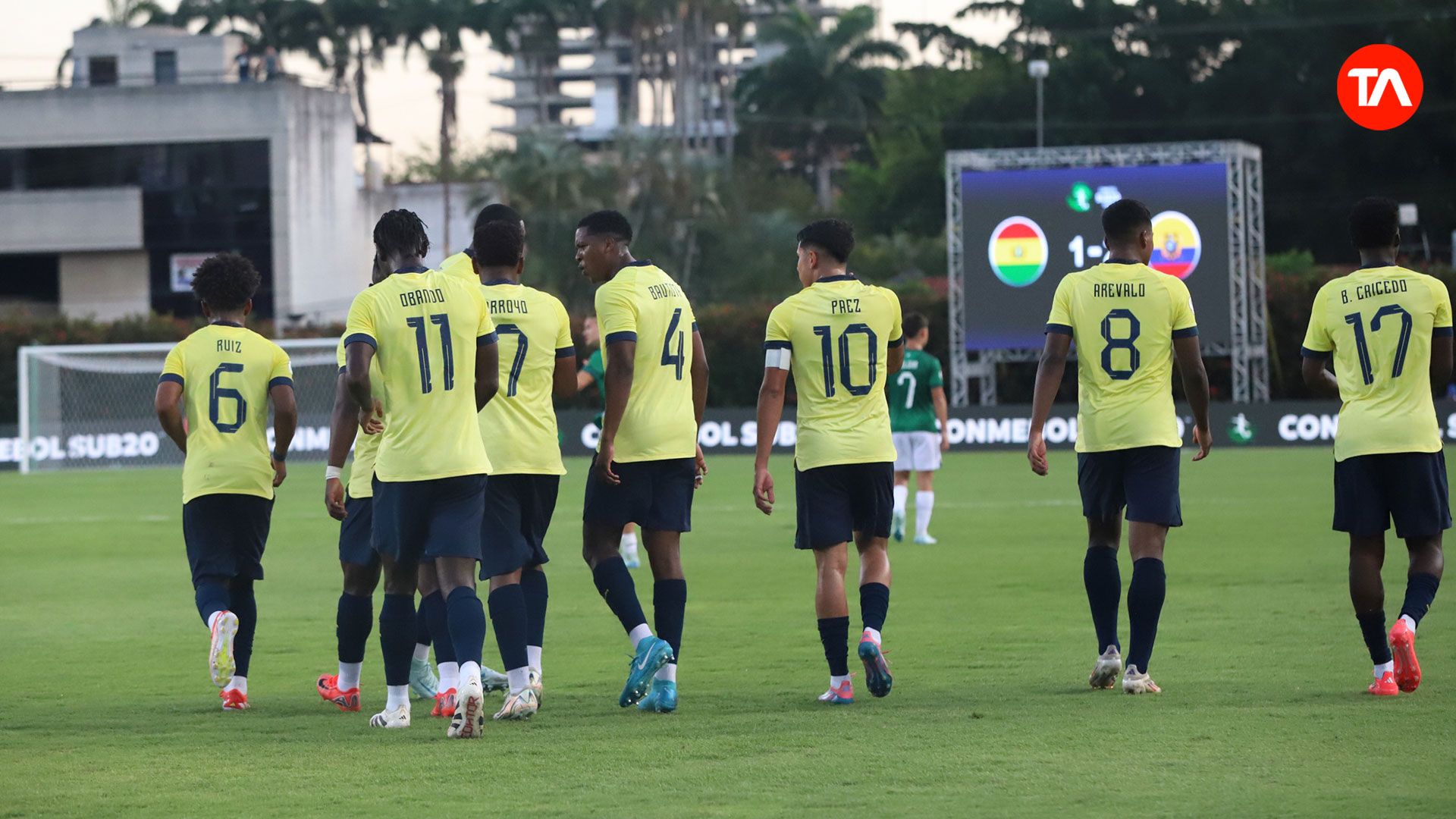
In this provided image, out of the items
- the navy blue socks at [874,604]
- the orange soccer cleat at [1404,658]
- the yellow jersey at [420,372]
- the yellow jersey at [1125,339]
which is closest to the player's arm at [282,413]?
the yellow jersey at [420,372]

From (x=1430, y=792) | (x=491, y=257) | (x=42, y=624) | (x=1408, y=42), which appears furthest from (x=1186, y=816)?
(x=1408, y=42)

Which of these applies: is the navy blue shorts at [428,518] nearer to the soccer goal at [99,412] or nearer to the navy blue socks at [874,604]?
the navy blue socks at [874,604]

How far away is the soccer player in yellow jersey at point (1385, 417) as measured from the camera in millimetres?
7801

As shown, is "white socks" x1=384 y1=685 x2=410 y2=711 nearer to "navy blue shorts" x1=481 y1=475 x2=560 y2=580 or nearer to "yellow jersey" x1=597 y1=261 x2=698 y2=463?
"navy blue shorts" x1=481 y1=475 x2=560 y2=580

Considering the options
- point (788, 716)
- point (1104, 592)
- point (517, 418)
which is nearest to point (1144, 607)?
point (1104, 592)

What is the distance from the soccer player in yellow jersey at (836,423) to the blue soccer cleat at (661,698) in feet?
2.43

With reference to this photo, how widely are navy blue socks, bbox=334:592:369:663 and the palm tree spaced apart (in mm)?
84018

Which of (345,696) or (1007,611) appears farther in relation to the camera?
(1007,611)

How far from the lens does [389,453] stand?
7.18m

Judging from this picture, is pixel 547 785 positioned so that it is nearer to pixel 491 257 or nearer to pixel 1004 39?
pixel 491 257

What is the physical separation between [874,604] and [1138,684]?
1.21 metres

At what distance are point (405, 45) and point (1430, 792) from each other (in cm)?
8083

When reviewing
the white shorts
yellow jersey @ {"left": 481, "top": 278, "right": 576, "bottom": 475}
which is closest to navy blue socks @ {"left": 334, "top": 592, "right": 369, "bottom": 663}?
yellow jersey @ {"left": 481, "top": 278, "right": 576, "bottom": 475}

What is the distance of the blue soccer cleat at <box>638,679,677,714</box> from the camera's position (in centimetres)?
773
